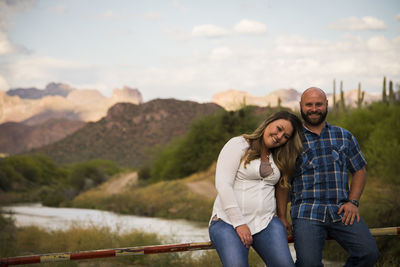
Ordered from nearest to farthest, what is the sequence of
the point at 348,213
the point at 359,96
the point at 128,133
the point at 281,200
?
the point at 348,213, the point at 281,200, the point at 359,96, the point at 128,133

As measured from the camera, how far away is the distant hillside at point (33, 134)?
181 meters

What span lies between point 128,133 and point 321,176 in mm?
99810

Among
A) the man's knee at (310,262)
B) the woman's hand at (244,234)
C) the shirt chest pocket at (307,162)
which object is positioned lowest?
the man's knee at (310,262)

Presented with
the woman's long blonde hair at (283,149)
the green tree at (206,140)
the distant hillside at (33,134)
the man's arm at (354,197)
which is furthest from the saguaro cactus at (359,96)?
the distant hillside at (33,134)

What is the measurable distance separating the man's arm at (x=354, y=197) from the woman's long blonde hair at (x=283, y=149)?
49 cm

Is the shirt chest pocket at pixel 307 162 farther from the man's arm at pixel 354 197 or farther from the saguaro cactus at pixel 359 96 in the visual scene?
the saguaro cactus at pixel 359 96

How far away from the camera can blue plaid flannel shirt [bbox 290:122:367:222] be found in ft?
12.6

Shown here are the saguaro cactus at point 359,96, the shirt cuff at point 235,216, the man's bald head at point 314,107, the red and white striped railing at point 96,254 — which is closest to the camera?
the red and white striped railing at point 96,254

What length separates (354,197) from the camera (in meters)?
3.94

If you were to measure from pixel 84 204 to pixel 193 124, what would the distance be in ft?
37.5

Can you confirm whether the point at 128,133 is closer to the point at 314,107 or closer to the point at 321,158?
the point at 314,107

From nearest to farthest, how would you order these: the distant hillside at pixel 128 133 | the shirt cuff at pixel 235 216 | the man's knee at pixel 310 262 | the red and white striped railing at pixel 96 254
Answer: the red and white striped railing at pixel 96 254 < the shirt cuff at pixel 235 216 < the man's knee at pixel 310 262 < the distant hillside at pixel 128 133

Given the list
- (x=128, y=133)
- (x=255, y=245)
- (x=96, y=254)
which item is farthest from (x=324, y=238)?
(x=128, y=133)

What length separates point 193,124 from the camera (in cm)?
4091
